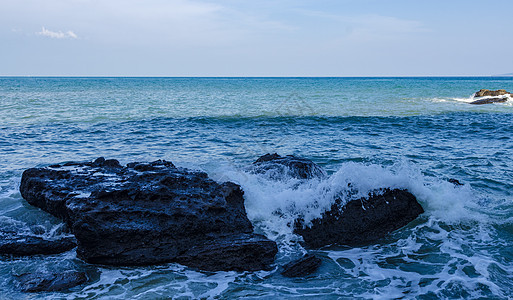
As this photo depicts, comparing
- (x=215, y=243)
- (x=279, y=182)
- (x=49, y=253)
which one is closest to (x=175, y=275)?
(x=215, y=243)

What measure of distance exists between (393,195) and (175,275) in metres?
4.11

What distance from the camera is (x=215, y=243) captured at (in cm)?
593

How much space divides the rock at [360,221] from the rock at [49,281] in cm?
337

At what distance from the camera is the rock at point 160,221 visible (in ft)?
18.7

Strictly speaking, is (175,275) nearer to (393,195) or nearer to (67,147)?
(393,195)

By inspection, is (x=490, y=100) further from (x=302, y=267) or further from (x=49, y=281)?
(x=49, y=281)

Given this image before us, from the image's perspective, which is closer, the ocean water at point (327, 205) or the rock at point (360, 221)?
the ocean water at point (327, 205)

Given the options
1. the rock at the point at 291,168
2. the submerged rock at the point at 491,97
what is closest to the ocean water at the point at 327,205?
the rock at the point at 291,168

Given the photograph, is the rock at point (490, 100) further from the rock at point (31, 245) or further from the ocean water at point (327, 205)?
the rock at point (31, 245)

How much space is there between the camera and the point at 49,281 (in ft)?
16.9

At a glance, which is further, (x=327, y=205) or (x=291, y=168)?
(x=291, y=168)

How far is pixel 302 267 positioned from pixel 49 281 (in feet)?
10.8

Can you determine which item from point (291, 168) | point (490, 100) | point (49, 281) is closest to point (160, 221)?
point (49, 281)

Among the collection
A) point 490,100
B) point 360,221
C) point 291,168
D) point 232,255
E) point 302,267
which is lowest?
point 302,267
